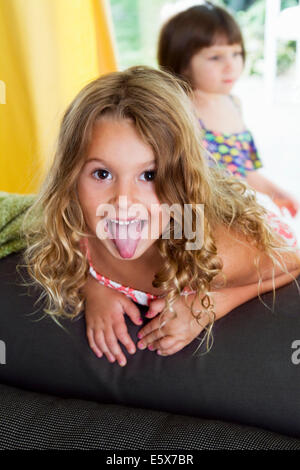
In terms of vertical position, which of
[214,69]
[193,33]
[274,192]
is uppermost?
[193,33]

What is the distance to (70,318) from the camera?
102 cm

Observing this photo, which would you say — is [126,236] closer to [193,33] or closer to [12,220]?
[12,220]

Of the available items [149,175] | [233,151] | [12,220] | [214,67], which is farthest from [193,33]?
[149,175]

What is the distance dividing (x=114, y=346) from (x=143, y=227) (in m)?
0.21

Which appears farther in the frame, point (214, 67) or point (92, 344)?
point (214, 67)

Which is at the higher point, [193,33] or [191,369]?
[193,33]

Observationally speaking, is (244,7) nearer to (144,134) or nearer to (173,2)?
(173,2)

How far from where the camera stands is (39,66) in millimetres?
1670

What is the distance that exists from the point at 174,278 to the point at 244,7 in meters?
2.29

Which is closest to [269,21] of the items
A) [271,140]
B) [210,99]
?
[271,140]

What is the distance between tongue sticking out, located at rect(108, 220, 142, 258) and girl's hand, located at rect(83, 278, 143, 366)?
0.11 m

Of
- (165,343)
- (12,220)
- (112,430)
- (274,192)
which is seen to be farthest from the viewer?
(274,192)

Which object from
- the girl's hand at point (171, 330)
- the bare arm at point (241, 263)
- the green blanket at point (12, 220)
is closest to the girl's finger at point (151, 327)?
the girl's hand at point (171, 330)

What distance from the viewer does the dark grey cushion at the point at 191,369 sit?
90 cm
